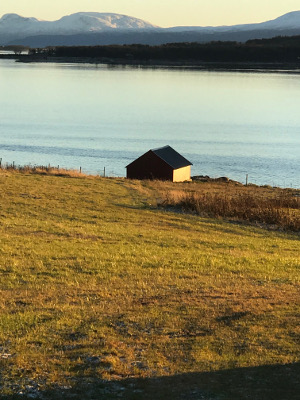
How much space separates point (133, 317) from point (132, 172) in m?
41.1

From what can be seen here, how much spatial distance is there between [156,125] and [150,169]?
46282 millimetres

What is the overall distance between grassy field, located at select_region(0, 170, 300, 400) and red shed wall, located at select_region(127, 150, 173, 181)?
2646cm

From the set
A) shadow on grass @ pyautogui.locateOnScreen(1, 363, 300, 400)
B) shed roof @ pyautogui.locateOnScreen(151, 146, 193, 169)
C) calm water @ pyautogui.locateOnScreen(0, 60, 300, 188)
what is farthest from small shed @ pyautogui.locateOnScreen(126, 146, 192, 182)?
shadow on grass @ pyautogui.locateOnScreen(1, 363, 300, 400)

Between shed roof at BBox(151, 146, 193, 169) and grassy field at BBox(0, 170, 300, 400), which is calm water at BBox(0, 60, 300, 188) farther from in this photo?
grassy field at BBox(0, 170, 300, 400)

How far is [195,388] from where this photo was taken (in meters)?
9.34

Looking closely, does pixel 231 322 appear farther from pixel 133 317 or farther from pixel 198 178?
pixel 198 178

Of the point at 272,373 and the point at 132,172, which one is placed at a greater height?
the point at 272,373

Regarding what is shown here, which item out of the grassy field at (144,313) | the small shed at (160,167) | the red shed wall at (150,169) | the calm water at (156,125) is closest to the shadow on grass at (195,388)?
the grassy field at (144,313)

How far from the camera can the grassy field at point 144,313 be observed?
31.4 ft

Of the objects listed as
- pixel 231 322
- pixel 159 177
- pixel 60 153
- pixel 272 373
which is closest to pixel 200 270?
pixel 231 322

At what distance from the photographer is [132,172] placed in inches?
Result: 2103

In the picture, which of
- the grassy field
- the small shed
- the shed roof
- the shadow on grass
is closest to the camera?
the shadow on grass

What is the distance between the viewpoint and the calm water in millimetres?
69938

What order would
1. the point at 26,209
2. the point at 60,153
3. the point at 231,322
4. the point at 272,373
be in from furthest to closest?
the point at 60,153
the point at 26,209
the point at 231,322
the point at 272,373
